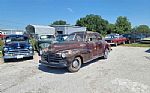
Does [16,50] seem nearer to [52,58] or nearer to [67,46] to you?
[52,58]

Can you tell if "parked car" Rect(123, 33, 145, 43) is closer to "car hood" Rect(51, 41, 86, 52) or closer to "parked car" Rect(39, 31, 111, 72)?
"parked car" Rect(39, 31, 111, 72)

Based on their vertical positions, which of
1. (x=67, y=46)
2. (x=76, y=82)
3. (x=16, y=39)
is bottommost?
(x=76, y=82)

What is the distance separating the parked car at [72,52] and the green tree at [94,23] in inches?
2607

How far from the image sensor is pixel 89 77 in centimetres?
682

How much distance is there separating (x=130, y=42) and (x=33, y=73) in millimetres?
20896

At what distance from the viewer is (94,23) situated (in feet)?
255

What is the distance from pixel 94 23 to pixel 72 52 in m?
71.8

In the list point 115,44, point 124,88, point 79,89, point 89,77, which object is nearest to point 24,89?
point 79,89

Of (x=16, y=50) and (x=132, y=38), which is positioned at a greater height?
(x=132, y=38)

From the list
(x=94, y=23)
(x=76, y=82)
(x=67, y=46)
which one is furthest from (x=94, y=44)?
(x=94, y=23)

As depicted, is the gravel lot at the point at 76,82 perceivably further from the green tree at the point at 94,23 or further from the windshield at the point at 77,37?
the green tree at the point at 94,23

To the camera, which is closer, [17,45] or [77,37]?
[77,37]

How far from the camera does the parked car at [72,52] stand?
7383 millimetres

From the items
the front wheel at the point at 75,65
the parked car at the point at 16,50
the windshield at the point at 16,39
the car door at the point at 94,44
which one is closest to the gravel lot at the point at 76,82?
the front wheel at the point at 75,65
